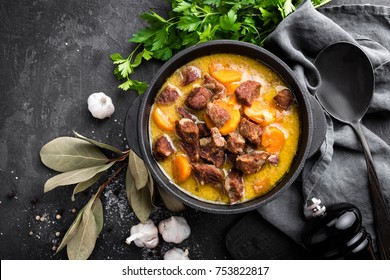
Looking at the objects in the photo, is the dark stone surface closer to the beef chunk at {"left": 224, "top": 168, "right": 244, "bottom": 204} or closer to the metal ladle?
the beef chunk at {"left": 224, "top": 168, "right": 244, "bottom": 204}

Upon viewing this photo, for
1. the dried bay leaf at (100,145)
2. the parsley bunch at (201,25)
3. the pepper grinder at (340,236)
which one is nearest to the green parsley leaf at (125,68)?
the parsley bunch at (201,25)

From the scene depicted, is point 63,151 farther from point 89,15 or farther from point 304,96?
point 304,96

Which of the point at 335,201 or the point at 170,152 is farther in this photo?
the point at 335,201

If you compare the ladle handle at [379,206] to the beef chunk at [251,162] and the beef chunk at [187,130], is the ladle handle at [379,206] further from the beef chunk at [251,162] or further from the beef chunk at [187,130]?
the beef chunk at [187,130]

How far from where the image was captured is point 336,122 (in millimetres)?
2715

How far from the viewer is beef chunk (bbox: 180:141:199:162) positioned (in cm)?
235

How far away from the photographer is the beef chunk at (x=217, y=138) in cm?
229

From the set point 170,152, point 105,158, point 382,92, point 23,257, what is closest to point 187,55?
point 170,152

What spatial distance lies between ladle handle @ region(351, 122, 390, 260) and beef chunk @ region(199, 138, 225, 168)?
883 millimetres

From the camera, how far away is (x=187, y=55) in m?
2.38

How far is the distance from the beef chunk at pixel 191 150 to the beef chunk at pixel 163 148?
0.06 m

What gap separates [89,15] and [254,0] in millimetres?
1103

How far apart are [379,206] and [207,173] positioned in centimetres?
111

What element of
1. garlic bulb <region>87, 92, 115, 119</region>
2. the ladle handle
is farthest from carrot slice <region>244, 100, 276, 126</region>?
garlic bulb <region>87, 92, 115, 119</region>
